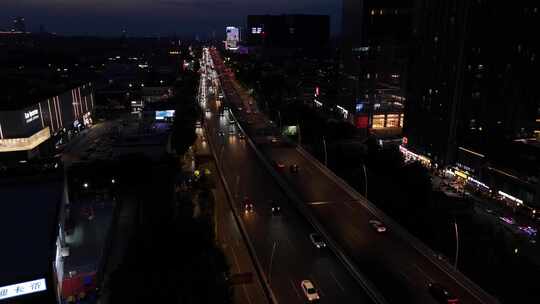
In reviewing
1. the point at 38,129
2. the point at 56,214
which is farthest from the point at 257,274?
the point at 38,129

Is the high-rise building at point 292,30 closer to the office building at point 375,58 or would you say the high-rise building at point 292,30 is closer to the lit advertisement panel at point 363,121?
the office building at point 375,58

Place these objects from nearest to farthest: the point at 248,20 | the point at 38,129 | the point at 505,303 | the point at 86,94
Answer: the point at 505,303, the point at 38,129, the point at 86,94, the point at 248,20

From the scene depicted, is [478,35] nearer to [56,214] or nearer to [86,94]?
Result: [56,214]

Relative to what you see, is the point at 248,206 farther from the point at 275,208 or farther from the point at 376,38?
the point at 376,38

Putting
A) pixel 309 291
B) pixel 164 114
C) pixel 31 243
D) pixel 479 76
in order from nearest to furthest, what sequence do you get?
1. pixel 309 291
2. pixel 31 243
3. pixel 479 76
4. pixel 164 114

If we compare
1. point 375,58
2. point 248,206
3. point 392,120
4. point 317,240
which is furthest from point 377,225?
point 375,58

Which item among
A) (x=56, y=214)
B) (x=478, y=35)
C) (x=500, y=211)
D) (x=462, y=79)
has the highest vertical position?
(x=478, y=35)

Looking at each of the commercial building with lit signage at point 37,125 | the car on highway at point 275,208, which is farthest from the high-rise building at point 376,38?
the commercial building with lit signage at point 37,125
